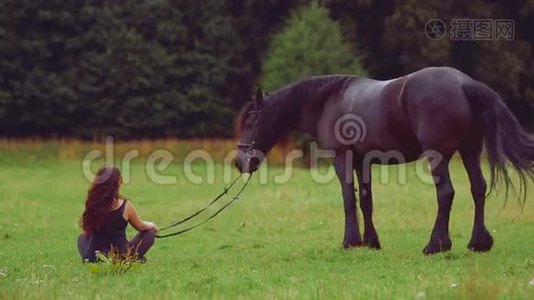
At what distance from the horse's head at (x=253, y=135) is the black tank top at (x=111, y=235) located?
6.77 feet

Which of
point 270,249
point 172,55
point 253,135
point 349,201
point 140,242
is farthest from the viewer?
point 172,55

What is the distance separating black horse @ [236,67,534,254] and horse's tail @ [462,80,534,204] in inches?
0.4

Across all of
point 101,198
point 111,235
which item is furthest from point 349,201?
point 101,198

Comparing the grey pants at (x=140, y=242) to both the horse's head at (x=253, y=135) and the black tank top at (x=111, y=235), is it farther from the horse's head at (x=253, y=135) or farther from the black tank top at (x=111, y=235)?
the horse's head at (x=253, y=135)

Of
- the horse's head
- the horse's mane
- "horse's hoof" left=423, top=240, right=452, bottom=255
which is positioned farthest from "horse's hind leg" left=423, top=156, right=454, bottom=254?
the horse's head

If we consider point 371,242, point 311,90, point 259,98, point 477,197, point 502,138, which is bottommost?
point 371,242

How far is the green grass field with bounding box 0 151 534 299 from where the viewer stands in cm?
627

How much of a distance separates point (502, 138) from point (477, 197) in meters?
1.01

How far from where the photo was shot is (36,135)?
36156mm

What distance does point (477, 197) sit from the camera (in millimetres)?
8984

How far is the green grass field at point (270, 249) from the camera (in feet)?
20.6

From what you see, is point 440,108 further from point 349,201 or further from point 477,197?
point 349,201

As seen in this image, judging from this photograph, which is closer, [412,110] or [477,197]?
[412,110]

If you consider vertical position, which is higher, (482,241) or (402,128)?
(402,128)
